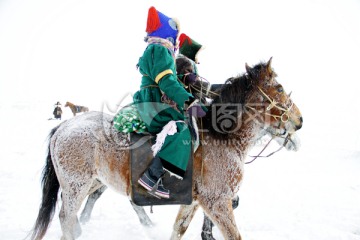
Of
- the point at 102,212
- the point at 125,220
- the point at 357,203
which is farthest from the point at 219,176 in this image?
the point at 357,203

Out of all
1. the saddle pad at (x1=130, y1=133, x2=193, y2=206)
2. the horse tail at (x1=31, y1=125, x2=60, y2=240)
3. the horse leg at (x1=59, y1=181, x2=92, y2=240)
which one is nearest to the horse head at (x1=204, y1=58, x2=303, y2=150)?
the saddle pad at (x1=130, y1=133, x2=193, y2=206)

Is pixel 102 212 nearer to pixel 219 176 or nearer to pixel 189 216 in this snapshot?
pixel 189 216

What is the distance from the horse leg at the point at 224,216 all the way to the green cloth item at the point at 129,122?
1.21 m

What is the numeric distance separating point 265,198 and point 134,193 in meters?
4.33

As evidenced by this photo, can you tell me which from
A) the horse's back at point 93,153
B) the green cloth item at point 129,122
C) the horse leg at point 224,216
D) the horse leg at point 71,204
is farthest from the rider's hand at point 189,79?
the horse leg at point 71,204

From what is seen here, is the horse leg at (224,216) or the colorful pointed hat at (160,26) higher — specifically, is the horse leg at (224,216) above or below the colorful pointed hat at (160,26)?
below

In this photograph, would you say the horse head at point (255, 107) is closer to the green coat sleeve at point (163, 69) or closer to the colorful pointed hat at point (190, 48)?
the green coat sleeve at point (163, 69)

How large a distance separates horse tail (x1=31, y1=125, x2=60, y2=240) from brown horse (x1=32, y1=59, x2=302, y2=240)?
0.44 meters

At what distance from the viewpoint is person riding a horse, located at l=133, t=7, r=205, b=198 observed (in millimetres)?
2521

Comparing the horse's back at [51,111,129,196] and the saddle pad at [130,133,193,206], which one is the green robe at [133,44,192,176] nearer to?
the saddle pad at [130,133,193,206]

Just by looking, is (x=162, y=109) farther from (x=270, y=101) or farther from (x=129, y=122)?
(x=270, y=101)

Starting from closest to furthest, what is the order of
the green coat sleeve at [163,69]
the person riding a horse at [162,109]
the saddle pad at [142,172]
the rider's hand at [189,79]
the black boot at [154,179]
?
the green coat sleeve at [163,69], the person riding a horse at [162,109], the black boot at [154,179], the saddle pad at [142,172], the rider's hand at [189,79]

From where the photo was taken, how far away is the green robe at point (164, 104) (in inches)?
95.7

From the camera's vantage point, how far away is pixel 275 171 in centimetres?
825
